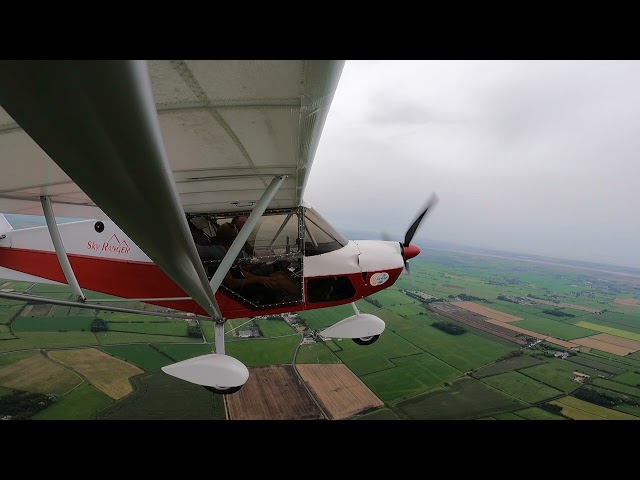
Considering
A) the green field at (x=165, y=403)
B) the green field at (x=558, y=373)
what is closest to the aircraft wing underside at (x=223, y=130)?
the green field at (x=165, y=403)

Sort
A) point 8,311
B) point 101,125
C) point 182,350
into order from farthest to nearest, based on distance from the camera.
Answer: point 8,311
point 182,350
point 101,125

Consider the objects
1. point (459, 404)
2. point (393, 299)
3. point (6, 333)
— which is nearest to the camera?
point (459, 404)

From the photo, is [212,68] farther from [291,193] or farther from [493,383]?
[493,383]

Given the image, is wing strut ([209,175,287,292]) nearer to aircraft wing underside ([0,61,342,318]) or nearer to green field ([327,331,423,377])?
aircraft wing underside ([0,61,342,318])

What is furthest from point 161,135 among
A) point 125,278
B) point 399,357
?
point 399,357

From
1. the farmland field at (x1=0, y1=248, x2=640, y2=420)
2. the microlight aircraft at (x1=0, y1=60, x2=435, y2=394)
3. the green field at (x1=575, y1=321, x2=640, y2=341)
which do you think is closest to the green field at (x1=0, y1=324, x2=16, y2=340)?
→ the farmland field at (x1=0, y1=248, x2=640, y2=420)

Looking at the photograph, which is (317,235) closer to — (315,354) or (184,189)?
(184,189)

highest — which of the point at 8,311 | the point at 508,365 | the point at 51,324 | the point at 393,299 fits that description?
the point at 8,311
